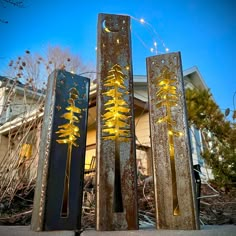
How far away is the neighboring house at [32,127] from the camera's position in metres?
1.99

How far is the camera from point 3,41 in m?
2.21

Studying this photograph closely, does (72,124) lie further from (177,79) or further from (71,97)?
(177,79)

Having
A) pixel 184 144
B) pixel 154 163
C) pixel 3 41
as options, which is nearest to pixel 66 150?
pixel 154 163

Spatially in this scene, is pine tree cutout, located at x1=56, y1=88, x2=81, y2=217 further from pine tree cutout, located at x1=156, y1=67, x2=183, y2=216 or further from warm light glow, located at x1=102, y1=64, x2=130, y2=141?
pine tree cutout, located at x1=156, y1=67, x2=183, y2=216

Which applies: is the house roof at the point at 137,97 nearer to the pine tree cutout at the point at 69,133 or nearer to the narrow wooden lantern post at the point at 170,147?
the pine tree cutout at the point at 69,133

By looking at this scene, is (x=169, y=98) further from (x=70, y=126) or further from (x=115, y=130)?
(x=70, y=126)

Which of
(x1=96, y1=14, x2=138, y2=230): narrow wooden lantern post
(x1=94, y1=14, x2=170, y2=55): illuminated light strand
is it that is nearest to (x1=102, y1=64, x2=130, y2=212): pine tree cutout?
(x1=96, y1=14, x2=138, y2=230): narrow wooden lantern post

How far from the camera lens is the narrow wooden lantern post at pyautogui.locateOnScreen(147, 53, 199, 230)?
935 mm

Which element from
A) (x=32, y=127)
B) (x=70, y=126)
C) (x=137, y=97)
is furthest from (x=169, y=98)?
(x=137, y=97)

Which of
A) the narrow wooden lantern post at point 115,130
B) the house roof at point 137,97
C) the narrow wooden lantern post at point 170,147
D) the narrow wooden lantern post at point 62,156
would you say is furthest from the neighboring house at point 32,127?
the narrow wooden lantern post at point 170,147

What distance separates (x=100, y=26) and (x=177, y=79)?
61 cm

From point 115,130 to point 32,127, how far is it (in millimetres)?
1701

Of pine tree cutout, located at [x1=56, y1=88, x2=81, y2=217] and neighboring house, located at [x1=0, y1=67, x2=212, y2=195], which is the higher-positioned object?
neighboring house, located at [x1=0, y1=67, x2=212, y2=195]

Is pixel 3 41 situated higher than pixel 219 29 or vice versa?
pixel 219 29
